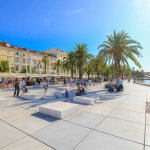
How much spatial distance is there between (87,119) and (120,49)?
14.8 m

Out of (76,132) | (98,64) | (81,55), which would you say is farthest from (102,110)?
(98,64)

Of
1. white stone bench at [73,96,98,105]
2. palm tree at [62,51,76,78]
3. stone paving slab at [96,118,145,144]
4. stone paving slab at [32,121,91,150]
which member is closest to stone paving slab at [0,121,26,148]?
stone paving slab at [32,121,91,150]

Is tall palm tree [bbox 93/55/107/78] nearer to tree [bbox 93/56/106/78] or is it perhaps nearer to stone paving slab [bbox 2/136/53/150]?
tree [bbox 93/56/106/78]

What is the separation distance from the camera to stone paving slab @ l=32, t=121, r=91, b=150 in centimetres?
394

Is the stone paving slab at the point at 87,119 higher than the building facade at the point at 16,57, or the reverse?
the building facade at the point at 16,57

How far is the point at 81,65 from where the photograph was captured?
31031mm

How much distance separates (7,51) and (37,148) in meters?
54.6

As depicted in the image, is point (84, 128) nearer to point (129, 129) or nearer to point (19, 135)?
point (129, 129)

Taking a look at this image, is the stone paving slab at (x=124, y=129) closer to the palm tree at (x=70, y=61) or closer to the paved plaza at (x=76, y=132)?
the paved plaza at (x=76, y=132)

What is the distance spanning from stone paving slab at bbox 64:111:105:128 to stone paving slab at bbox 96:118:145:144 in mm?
295

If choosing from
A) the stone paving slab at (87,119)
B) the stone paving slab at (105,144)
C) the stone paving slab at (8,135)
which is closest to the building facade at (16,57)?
the stone paving slab at (87,119)

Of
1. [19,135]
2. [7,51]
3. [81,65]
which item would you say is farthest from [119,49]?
[7,51]

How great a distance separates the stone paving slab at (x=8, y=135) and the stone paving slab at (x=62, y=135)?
57 cm

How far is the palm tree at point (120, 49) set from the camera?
18.4 metres
